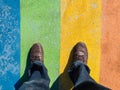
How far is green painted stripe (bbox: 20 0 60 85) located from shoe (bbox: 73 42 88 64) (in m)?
0.18

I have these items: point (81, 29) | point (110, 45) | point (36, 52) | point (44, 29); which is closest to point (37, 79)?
point (36, 52)

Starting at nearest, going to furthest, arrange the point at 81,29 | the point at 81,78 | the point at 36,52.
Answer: the point at 81,78, the point at 36,52, the point at 81,29

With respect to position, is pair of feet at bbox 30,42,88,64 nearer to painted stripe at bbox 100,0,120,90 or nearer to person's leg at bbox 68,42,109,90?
person's leg at bbox 68,42,109,90

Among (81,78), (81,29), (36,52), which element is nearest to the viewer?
(81,78)

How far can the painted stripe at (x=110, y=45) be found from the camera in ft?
11.3

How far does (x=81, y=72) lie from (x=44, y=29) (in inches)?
22.8

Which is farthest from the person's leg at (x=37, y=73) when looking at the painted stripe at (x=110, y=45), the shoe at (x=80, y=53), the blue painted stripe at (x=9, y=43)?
the painted stripe at (x=110, y=45)

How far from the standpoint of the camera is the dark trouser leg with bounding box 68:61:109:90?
307cm

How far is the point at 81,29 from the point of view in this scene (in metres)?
3.41

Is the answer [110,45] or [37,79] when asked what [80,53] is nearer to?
[110,45]

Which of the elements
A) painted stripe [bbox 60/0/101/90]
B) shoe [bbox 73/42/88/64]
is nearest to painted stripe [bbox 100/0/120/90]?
painted stripe [bbox 60/0/101/90]

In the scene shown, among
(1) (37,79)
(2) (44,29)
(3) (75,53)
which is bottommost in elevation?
(1) (37,79)

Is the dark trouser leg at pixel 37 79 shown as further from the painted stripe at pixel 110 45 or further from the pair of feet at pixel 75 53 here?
the painted stripe at pixel 110 45

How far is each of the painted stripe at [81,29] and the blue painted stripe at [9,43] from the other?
46 cm
